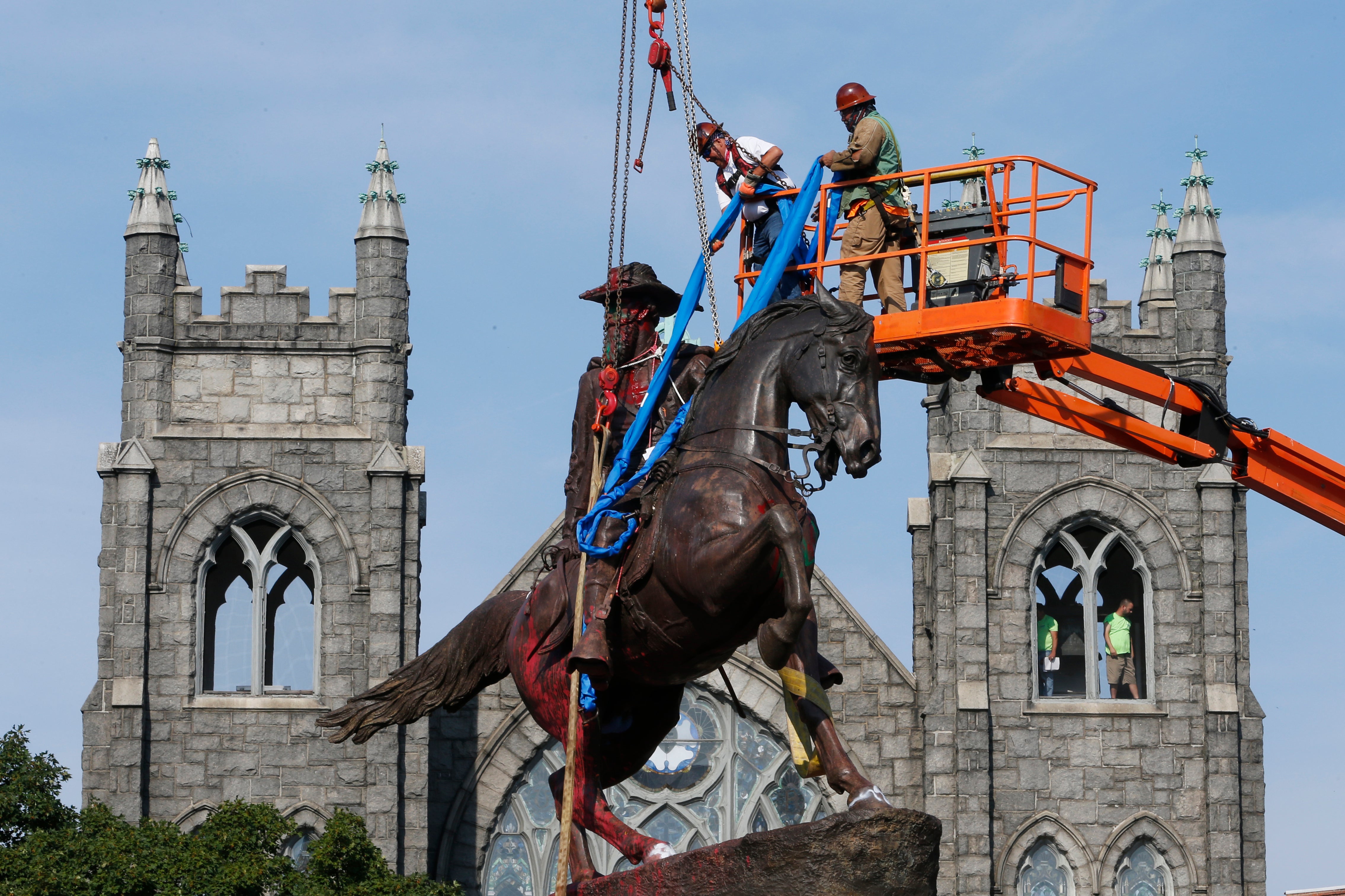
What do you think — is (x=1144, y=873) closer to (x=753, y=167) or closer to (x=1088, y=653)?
(x=1088, y=653)

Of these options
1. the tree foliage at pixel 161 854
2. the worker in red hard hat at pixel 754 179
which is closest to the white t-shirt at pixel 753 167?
the worker in red hard hat at pixel 754 179

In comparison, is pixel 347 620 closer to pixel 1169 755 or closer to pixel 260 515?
pixel 260 515

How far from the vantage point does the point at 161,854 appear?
24375 millimetres

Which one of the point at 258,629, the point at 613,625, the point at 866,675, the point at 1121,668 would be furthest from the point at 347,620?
the point at 613,625

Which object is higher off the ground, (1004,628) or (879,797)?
(1004,628)

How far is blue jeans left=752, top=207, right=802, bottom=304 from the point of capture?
13.8 m

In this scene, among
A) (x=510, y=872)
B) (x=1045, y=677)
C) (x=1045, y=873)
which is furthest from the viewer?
(x=1045, y=677)

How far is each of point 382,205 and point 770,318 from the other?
21.3 meters

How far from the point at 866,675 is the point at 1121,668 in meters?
3.42

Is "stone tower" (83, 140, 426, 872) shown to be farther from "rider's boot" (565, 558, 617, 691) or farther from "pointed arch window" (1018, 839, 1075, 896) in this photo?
"rider's boot" (565, 558, 617, 691)

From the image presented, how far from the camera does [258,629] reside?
31.5 m

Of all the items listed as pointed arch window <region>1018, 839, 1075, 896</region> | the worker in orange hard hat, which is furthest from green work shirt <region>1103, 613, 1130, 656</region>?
the worker in orange hard hat

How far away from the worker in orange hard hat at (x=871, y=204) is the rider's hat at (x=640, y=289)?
3.45ft

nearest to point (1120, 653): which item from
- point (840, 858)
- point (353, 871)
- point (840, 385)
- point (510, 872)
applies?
point (510, 872)
